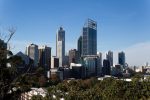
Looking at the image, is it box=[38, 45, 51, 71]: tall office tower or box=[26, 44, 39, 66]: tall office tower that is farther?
box=[26, 44, 39, 66]: tall office tower

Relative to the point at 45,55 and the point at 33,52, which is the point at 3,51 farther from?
the point at 33,52

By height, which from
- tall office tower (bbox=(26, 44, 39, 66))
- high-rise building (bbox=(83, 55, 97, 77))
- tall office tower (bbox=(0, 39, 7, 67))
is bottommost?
tall office tower (bbox=(0, 39, 7, 67))

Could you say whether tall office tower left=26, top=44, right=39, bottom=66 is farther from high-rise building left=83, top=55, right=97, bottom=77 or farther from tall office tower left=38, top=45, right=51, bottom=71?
high-rise building left=83, top=55, right=97, bottom=77

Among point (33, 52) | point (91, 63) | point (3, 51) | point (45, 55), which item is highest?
point (33, 52)

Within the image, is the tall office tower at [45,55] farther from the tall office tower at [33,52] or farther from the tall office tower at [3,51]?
the tall office tower at [3,51]

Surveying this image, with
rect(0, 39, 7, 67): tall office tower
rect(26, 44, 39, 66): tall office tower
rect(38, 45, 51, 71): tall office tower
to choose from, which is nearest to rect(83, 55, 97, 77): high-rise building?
rect(38, 45, 51, 71): tall office tower

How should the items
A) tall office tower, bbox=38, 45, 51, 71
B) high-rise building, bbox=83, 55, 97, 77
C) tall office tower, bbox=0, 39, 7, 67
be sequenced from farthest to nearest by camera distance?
high-rise building, bbox=83, 55, 97, 77 < tall office tower, bbox=38, 45, 51, 71 < tall office tower, bbox=0, 39, 7, 67

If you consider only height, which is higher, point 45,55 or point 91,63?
point 45,55

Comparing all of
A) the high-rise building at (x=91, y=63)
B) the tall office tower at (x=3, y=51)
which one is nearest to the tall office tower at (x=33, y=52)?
the high-rise building at (x=91, y=63)

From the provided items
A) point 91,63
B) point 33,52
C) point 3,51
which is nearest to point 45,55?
point 33,52

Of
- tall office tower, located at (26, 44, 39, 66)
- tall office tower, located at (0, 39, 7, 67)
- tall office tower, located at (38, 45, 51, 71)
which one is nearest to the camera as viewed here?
tall office tower, located at (0, 39, 7, 67)

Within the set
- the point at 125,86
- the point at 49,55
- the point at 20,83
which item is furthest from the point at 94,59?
the point at 20,83
